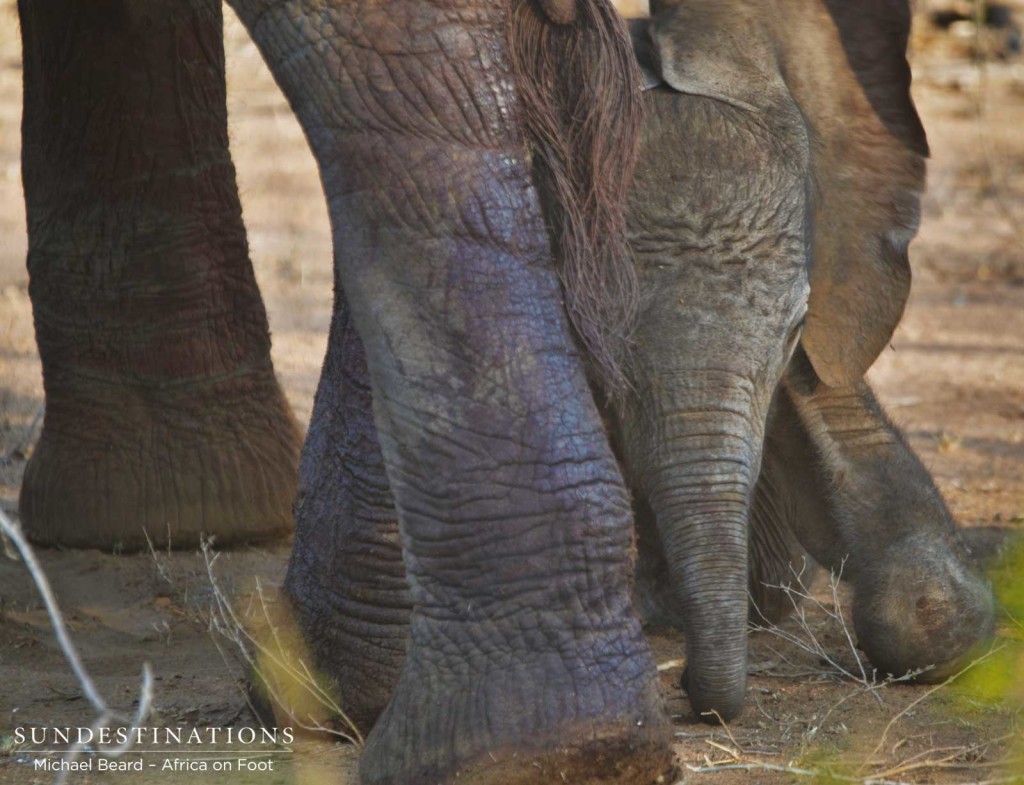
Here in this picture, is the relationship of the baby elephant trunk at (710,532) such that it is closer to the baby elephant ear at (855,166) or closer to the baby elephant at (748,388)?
the baby elephant at (748,388)

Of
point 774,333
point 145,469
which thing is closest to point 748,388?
point 774,333

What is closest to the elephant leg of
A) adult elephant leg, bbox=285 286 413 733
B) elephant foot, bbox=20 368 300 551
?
adult elephant leg, bbox=285 286 413 733

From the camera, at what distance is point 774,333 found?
9.21ft

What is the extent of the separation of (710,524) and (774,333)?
375mm

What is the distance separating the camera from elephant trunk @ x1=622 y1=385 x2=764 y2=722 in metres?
2.56

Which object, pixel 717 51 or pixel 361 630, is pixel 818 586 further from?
pixel 361 630

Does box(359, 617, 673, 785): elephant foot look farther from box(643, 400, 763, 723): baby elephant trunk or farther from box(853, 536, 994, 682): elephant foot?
box(853, 536, 994, 682): elephant foot

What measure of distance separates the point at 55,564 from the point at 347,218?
1816 mm

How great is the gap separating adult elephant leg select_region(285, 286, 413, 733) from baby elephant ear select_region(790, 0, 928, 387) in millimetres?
903

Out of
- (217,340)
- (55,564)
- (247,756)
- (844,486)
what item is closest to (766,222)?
(844,486)

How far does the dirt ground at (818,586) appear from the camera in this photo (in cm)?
254

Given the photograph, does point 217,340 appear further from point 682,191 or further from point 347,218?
point 347,218

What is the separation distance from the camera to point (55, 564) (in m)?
3.71

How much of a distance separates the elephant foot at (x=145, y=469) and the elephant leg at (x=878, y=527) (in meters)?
1.20
